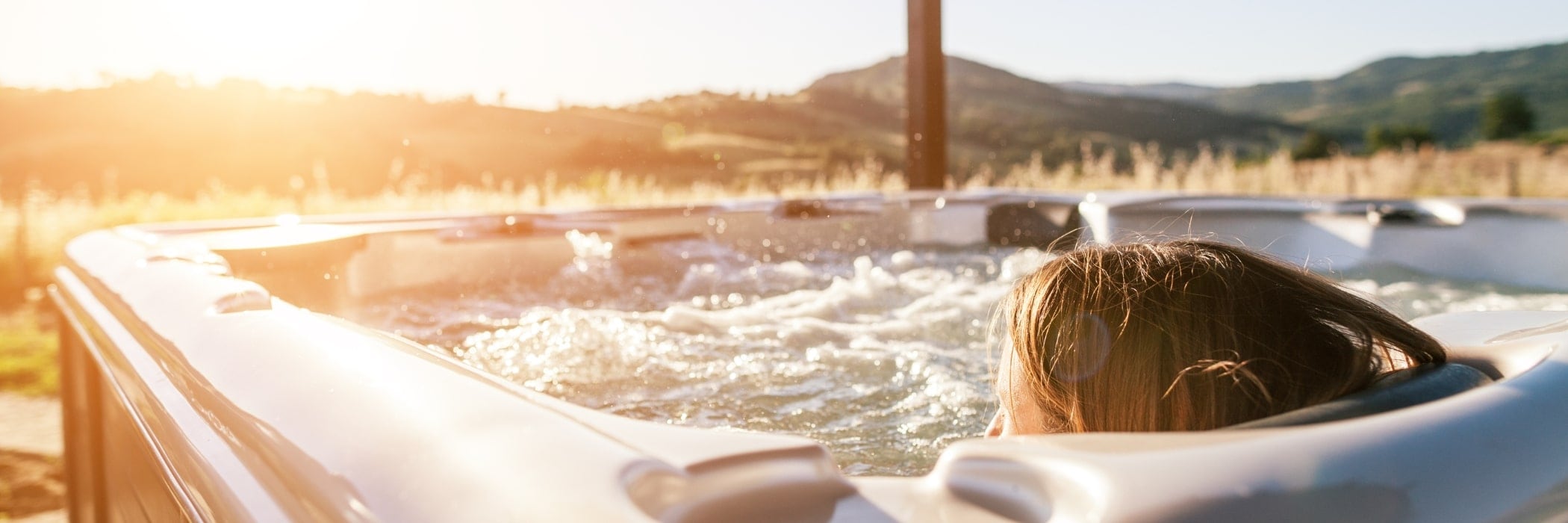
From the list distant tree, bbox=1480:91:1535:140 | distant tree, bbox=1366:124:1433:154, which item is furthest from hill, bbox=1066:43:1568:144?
distant tree, bbox=1366:124:1433:154

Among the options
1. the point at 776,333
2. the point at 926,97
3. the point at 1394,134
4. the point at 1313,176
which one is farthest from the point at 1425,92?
the point at 776,333

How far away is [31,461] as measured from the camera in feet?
7.22

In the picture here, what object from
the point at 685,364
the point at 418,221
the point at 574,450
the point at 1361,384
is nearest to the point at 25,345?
the point at 418,221

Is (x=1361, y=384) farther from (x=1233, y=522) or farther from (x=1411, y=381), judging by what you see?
(x=1233, y=522)

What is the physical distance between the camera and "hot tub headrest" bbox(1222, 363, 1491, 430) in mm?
464

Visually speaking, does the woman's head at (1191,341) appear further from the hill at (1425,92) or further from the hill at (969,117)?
the hill at (969,117)

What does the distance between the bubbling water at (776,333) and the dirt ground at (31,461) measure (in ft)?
2.65

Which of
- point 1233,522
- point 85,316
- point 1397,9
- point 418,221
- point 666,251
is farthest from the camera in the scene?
point 1397,9

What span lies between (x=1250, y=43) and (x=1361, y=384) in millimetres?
15333

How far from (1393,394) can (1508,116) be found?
67.1 ft

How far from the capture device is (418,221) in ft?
7.49

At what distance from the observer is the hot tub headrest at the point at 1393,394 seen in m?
0.46

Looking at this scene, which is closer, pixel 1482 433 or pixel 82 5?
pixel 1482 433

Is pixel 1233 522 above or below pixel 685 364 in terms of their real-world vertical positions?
above
